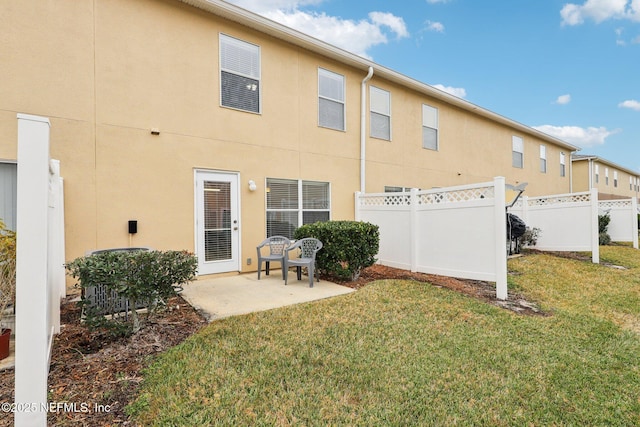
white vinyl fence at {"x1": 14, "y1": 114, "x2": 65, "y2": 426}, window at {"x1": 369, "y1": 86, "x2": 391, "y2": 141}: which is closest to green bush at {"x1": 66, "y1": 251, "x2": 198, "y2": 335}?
white vinyl fence at {"x1": 14, "y1": 114, "x2": 65, "y2": 426}

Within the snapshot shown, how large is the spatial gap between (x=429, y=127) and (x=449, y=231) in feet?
19.5

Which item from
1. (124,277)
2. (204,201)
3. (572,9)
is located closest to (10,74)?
(204,201)

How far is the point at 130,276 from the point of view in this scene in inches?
129

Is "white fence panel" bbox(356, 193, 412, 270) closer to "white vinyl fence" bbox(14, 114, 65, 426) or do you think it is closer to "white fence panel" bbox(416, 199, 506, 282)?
"white fence panel" bbox(416, 199, 506, 282)

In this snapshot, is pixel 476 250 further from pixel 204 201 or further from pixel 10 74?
pixel 10 74

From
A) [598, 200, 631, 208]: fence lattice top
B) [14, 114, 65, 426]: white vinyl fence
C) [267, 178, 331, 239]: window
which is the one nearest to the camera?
[14, 114, 65, 426]: white vinyl fence

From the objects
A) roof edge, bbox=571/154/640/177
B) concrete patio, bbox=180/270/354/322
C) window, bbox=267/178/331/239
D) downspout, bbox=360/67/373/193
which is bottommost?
concrete patio, bbox=180/270/354/322

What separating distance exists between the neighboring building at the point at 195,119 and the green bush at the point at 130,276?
2569 millimetres

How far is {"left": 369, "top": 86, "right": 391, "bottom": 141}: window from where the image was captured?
369 inches

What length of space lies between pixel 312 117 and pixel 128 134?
13.8 feet

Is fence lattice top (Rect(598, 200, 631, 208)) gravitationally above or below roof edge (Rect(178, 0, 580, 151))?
below

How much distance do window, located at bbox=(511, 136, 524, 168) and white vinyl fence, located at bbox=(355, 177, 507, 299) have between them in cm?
1003

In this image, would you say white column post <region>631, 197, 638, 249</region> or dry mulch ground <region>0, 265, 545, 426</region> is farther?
white column post <region>631, 197, 638, 249</region>

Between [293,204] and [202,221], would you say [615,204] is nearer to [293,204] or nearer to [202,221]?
[293,204]
